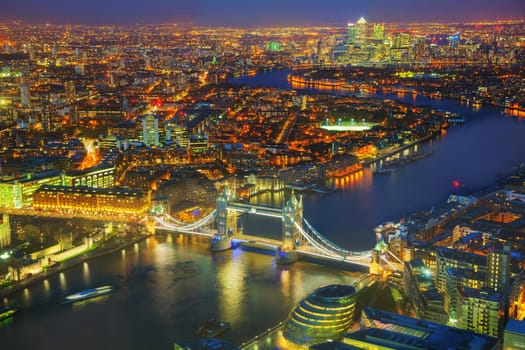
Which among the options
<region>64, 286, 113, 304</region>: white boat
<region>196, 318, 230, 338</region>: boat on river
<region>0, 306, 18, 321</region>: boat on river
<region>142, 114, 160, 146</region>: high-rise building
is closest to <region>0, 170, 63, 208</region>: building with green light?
<region>64, 286, 113, 304</region>: white boat

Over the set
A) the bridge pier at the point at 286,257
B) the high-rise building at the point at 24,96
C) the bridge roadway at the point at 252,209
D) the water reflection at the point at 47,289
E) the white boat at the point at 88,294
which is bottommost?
the water reflection at the point at 47,289

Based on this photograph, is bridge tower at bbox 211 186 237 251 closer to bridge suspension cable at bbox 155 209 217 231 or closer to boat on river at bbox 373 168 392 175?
bridge suspension cable at bbox 155 209 217 231

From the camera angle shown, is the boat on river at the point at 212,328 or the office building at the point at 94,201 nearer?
the boat on river at the point at 212,328

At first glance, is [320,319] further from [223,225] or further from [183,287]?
[223,225]

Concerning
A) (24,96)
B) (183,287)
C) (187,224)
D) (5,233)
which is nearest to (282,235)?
(187,224)

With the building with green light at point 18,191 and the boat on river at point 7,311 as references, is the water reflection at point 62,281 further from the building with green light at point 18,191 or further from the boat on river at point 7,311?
the building with green light at point 18,191

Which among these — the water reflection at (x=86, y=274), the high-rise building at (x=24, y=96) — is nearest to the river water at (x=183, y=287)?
the water reflection at (x=86, y=274)
